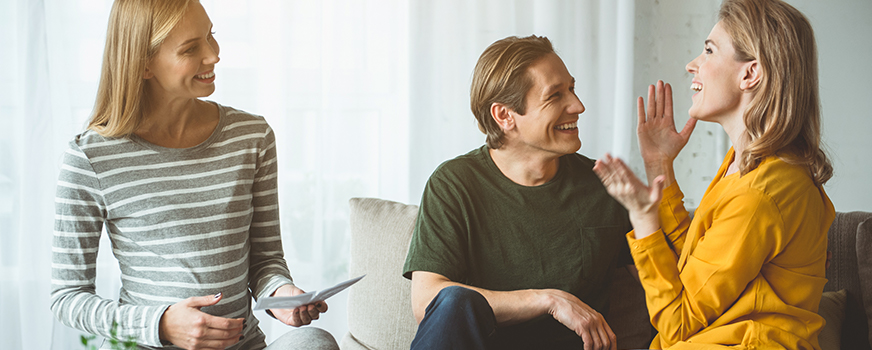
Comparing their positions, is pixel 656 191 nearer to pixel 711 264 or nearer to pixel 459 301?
pixel 711 264

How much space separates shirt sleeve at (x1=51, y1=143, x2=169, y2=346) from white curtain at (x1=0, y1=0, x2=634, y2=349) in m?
1.01

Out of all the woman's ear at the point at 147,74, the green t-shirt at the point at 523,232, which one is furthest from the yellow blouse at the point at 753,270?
the woman's ear at the point at 147,74

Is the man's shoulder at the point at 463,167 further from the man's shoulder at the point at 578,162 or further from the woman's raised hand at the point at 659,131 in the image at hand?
the woman's raised hand at the point at 659,131

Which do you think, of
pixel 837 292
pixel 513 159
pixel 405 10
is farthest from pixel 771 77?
pixel 405 10

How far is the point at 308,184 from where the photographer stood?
234cm

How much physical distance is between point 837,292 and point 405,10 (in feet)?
5.76

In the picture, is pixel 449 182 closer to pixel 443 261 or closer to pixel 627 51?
pixel 443 261

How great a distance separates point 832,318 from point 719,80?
2.47ft

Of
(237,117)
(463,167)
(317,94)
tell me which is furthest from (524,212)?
(317,94)

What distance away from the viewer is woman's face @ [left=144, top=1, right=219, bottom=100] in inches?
52.3

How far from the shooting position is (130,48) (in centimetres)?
130

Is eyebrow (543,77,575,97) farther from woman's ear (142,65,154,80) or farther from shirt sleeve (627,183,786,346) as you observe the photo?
woman's ear (142,65,154,80)

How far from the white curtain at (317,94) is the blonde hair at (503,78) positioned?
0.80 m

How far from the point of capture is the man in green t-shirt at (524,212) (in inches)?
59.2
